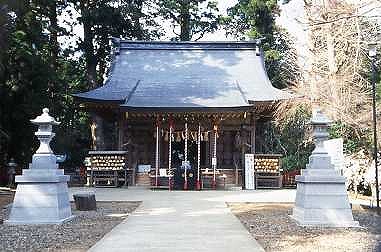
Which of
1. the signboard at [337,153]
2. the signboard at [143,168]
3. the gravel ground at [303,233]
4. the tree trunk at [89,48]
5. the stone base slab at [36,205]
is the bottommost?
the gravel ground at [303,233]

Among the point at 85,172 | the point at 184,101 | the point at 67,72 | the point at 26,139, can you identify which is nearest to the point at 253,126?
the point at 184,101

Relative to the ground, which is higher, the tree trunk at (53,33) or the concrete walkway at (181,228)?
the tree trunk at (53,33)

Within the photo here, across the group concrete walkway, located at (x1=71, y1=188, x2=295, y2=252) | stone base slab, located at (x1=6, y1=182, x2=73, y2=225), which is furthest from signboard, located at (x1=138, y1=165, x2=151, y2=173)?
stone base slab, located at (x1=6, y1=182, x2=73, y2=225)

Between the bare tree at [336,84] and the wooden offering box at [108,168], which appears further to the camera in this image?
the wooden offering box at [108,168]

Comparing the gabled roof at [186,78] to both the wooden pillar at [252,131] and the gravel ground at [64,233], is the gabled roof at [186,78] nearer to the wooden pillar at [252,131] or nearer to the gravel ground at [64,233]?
the wooden pillar at [252,131]

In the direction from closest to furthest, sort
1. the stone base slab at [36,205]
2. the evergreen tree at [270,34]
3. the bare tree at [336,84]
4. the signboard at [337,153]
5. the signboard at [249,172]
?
the stone base slab at [36,205]
the signboard at [337,153]
the bare tree at [336,84]
the signboard at [249,172]
the evergreen tree at [270,34]

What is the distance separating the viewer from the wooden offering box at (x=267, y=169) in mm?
19894

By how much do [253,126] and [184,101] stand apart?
3.18m

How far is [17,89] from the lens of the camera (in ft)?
67.3

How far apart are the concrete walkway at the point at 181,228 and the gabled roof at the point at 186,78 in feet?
18.3

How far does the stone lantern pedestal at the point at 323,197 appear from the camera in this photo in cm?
1002

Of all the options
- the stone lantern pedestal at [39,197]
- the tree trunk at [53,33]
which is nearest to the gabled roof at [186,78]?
the tree trunk at [53,33]

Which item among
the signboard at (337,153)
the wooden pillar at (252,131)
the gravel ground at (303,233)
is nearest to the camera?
the gravel ground at (303,233)

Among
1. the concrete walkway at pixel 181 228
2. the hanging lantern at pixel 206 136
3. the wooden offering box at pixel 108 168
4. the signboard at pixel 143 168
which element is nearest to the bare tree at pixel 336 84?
the hanging lantern at pixel 206 136
